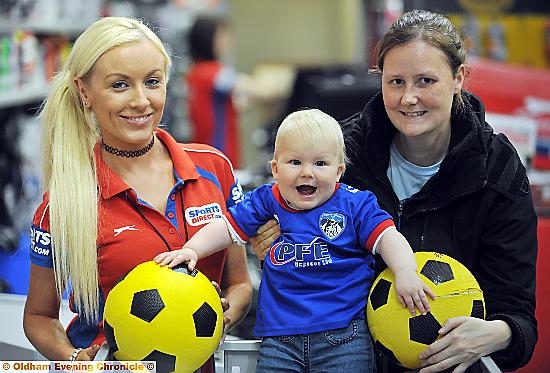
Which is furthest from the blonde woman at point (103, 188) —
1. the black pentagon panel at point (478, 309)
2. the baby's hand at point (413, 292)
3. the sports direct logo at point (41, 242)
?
→ the black pentagon panel at point (478, 309)

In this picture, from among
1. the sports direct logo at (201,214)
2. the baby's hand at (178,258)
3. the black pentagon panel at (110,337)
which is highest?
the sports direct logo at (201,214)

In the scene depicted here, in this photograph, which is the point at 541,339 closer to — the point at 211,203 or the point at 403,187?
the point at 403,187

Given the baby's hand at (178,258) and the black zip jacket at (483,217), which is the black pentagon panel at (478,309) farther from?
the baby's hand at (178,258)

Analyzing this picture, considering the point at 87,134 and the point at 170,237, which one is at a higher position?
the point at 87,134

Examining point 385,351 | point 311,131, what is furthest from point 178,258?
point 385,351

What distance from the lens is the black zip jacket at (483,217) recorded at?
2.53m

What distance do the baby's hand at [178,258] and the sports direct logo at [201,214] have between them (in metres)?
0.16

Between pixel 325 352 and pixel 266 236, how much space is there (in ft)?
1.17

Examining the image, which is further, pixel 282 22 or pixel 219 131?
pixel 282 22

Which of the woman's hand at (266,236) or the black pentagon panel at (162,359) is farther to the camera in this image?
the woman's hand at (266,236)

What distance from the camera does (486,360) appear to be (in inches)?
91.3

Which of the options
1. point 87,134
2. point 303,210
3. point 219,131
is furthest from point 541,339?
point 219,131

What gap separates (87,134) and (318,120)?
0.68 meters

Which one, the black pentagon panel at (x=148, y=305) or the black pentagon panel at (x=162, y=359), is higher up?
the black pentagon panel at (x=148, y=305)
